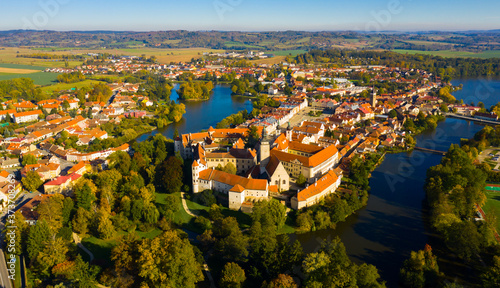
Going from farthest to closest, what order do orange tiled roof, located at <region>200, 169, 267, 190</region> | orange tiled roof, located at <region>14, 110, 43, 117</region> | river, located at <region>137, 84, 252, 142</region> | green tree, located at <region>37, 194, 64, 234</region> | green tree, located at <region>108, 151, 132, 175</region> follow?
orange tiled roof, located at <region>14, 110, 43, 117</region>, river, located at <region>137, 84, 252, 142</region>, green tree, located at <region>108, 151, 132, 175</region>, orange tiled roof, located at <region>200, 169, 267, 190</region>, green tree, located at <region>37, 194, 64, 234</region>

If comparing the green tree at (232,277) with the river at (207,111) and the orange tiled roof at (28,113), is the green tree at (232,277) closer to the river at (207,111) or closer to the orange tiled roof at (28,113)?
the river at (207,111)

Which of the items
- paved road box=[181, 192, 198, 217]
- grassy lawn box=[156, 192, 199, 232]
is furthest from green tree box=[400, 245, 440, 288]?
paved road box=[181, 192, 198, 217]

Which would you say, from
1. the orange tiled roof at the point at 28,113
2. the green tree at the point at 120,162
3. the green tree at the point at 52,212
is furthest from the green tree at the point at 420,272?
the orange tiled roof at the point at 28,113

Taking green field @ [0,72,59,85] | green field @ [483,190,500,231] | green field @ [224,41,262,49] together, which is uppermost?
green field @ [224,41,262,49]

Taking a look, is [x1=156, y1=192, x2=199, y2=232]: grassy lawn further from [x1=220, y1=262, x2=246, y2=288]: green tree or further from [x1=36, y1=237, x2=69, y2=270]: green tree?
[x1=36, y1=237, x2=69, y2=270]: green tree

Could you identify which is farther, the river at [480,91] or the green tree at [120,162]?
the river at [480,91]

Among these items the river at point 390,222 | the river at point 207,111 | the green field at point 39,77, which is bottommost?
the river at point 390,222

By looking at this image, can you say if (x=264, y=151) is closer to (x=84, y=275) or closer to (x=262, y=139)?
(x=262, y=139)

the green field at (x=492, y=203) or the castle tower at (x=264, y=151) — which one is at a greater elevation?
the castle tower at (x=264, y=151)
